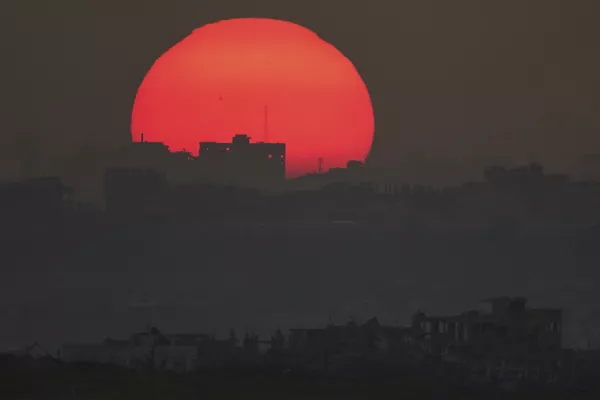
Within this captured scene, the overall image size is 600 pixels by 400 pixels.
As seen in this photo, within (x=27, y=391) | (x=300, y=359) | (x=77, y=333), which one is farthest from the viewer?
(x=77, y=333)

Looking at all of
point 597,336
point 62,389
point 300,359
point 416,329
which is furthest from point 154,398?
point 597,336

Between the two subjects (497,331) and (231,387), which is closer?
(231,387)

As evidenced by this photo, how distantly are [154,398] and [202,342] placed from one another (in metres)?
12.5

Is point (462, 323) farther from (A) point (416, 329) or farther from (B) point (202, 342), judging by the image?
(B) point (202, 342)

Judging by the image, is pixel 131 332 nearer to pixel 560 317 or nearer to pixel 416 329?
pixel 416 329

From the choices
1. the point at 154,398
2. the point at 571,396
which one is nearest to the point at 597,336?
the point at 571,396

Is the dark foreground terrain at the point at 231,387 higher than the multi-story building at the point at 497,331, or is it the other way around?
the multi-story building at the point at 497,331

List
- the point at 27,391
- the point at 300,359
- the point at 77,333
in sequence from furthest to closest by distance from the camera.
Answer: the point at 77,333, the point at 300,359, the point at 27,391

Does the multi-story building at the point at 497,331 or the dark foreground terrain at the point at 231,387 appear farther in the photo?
the multi-story building at the point at 497,331

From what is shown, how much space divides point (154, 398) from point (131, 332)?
13428mm

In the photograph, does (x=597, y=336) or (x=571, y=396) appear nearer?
(x=571, y=396)

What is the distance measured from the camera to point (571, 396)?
8506 centimetres

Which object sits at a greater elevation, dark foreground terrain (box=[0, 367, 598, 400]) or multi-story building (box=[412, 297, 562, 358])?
multi-story building (box=[412, 297, 562, 358])

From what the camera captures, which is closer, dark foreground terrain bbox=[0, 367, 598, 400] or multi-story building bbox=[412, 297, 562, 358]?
dark foreground terrain bbox=[0, 367, 598, 400]
